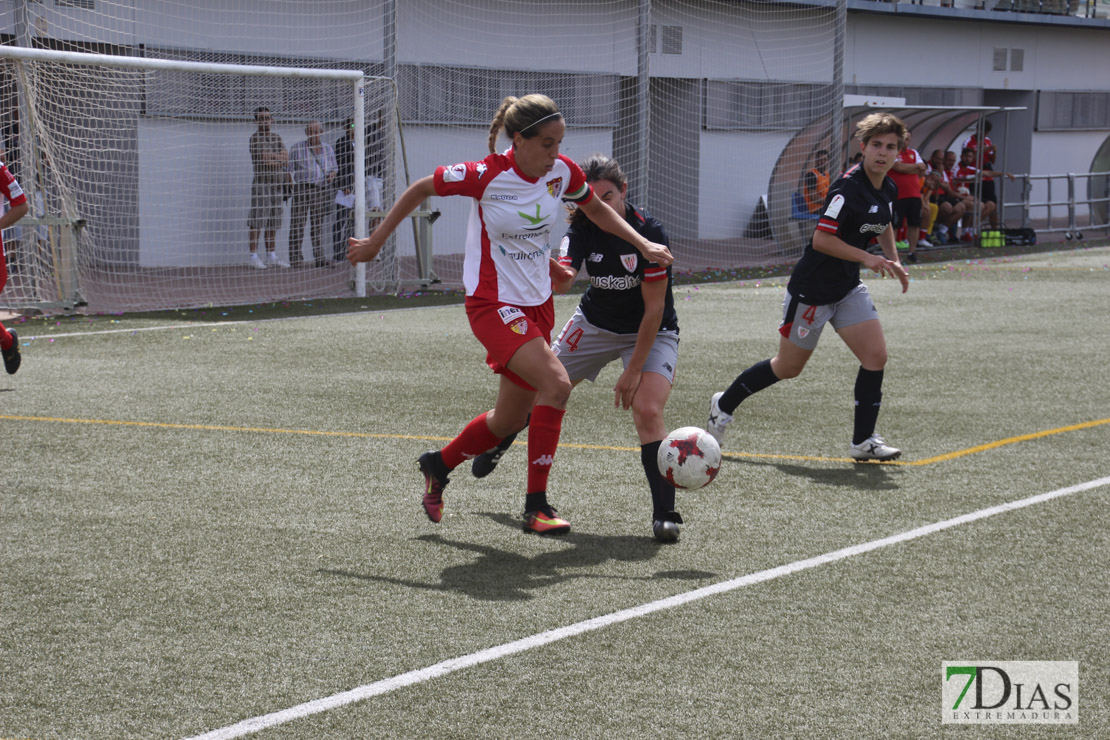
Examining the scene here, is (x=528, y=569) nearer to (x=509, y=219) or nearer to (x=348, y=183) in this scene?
(x=509, y=219)

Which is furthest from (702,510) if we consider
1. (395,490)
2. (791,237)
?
(791,237)

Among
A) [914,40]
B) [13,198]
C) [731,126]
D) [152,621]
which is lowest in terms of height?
[152,621]

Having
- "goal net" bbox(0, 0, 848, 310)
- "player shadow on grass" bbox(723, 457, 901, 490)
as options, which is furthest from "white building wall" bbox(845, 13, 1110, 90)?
"player shadow on grass" bbox(723, 457, 901, 490)

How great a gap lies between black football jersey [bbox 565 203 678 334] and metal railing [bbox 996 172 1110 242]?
2066 cm

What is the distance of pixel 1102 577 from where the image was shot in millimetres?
4809

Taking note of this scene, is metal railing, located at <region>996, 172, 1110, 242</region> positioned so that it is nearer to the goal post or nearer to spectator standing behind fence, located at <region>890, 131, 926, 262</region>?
spectator standing behind fence, located at <region>890, 131, 926, 262</region>

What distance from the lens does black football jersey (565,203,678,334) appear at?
5695mm

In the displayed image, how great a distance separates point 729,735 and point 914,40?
1132 inches

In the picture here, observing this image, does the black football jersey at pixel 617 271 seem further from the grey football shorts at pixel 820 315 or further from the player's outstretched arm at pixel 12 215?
the player's outstretched arm at pixel 12 215

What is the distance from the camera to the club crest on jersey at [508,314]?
17.5 ft

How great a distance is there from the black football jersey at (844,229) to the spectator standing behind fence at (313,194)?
409 inches

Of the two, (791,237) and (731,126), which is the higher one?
(731,126)

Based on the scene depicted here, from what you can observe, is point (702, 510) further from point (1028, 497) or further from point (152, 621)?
point (152, 621)

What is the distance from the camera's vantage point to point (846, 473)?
21.9ft
